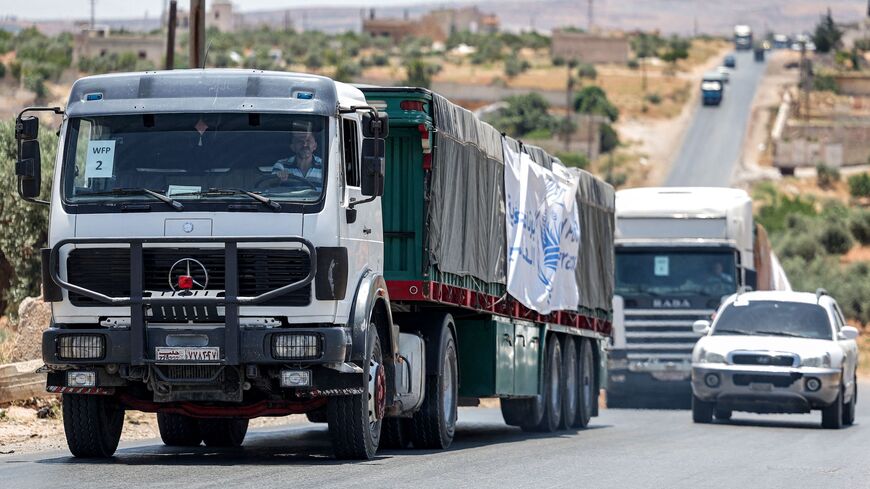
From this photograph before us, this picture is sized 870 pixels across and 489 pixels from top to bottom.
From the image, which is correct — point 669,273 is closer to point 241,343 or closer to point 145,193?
point 241,343

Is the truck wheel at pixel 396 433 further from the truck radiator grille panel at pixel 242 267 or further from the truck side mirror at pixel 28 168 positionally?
the truck side mirror at pixel 28 168

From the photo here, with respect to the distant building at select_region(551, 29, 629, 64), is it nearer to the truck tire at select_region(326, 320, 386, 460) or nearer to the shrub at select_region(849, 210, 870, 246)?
the shrub at select_region(849, 210, 870, 246)

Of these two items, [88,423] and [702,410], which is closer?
[88,423]

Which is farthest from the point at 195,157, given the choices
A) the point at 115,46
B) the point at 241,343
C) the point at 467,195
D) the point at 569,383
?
the point at 115,46

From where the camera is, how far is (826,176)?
9281cm

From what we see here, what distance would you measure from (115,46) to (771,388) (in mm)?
110910

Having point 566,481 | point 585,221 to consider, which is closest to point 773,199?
point 585,221

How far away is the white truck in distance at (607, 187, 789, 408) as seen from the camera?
28.0m

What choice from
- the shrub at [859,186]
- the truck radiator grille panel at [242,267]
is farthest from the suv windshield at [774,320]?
the shrub at [859,186]

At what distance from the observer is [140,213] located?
12.6 m

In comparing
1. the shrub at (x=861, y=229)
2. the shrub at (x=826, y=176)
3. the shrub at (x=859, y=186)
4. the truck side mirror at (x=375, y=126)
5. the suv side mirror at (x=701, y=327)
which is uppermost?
the shrub at (x=826, y=176)

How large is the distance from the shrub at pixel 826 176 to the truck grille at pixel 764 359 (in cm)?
7178

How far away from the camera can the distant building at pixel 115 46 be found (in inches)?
4980

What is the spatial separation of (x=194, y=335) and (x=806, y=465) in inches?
228
